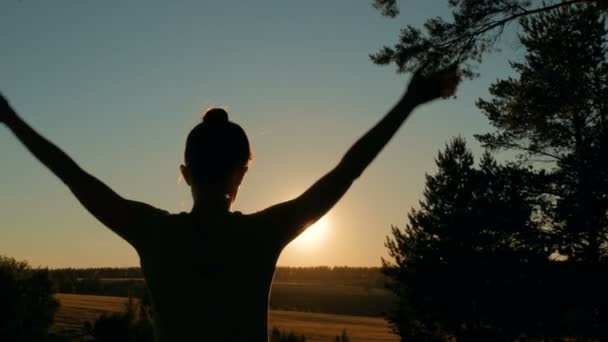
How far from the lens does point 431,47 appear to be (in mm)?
8523

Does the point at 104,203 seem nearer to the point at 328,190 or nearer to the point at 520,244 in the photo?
the point at 328,190

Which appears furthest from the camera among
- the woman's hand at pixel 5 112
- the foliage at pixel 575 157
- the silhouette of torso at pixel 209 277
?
the foliage at pixel 575 157

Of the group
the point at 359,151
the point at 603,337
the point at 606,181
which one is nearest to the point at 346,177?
the point at 359,151

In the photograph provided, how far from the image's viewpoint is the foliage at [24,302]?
2286 cm

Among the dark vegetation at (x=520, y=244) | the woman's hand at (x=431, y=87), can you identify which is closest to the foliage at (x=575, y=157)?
the dark vegetation at (x=520, y=244)

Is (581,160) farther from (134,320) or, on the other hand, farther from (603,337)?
(134,320)

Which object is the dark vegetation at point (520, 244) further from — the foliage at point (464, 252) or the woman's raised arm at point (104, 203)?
the woman's raised arm at point (104, 203)

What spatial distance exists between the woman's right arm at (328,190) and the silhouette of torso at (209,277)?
6 centimetres

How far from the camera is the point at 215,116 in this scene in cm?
213

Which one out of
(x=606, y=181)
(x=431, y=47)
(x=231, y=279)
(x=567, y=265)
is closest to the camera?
(x=231, y=279)

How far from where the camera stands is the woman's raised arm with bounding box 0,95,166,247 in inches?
80.7

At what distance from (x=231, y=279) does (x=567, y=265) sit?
20.3 meters

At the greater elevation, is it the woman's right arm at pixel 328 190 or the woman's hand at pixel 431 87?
the woman's hand at pixel 431 87

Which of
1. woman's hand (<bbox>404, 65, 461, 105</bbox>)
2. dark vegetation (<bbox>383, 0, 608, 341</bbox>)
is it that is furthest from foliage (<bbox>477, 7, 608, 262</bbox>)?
woman's hand (<bbox>404, 65, 461, 105</bbox>)
